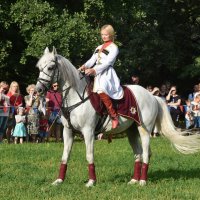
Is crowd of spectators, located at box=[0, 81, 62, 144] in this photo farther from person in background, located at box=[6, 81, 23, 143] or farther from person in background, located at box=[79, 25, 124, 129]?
person in background, located at box=[79, 25, 124, 129]

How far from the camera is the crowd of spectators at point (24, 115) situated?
18625mm

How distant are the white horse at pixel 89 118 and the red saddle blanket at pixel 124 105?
0.32 feet

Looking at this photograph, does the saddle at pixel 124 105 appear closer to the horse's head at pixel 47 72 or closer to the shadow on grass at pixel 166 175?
the horse's head at pixel 47 72

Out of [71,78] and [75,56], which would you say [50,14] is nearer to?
[75,56]

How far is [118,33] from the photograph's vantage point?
32188 mm

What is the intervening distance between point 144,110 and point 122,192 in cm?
202

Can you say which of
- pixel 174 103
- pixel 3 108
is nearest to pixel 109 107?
pixel 3 108

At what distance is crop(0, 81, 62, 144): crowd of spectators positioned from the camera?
18625 mm

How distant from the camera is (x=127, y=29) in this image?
3197 centimetres

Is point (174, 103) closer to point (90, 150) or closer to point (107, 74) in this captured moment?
point (107, 74)

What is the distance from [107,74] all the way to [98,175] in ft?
6.94

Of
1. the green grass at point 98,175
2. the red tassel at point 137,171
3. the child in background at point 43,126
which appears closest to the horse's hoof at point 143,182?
the green grass at point 98,175

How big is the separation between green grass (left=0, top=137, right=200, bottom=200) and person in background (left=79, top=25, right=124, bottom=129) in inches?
51.9

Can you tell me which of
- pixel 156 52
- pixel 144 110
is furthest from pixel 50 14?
pixel 144 110
